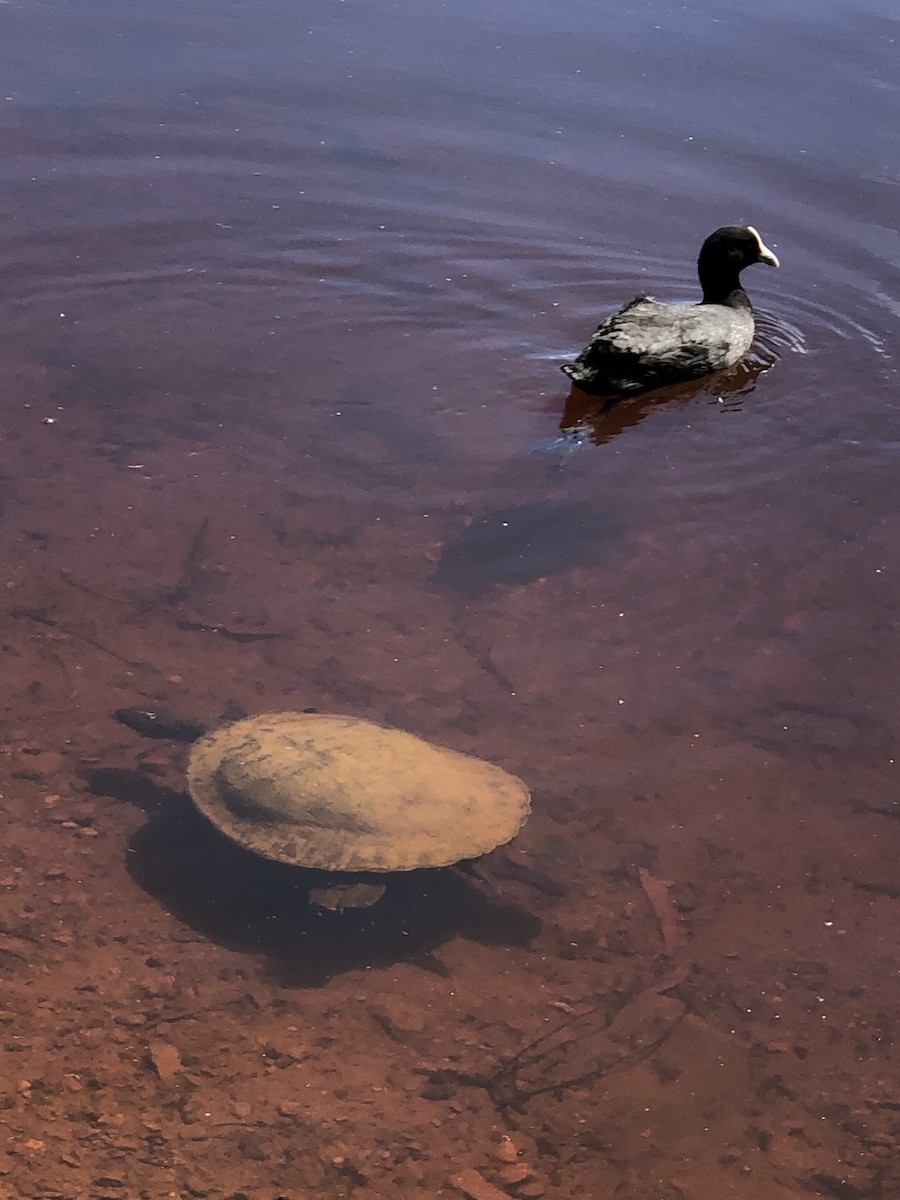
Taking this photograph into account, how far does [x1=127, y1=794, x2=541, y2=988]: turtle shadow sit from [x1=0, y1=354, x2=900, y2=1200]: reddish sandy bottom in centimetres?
1

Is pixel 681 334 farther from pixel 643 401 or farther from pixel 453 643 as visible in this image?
pixel 453 643

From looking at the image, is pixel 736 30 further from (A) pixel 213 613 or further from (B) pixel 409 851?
(B) pixel 409 851

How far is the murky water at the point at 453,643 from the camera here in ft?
12.9

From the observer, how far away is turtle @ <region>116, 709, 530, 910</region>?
4750 millimetres

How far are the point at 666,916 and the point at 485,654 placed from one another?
149 cm

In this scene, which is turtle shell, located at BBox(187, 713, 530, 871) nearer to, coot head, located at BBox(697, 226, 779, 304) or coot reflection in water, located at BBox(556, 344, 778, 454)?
coot reflection in water, located at BBox(556, 344, 778, 454)

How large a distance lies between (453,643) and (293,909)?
1438mm

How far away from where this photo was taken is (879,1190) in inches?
147

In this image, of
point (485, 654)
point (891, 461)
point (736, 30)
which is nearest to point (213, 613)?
point (485, 654)

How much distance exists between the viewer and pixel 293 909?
15.5ft

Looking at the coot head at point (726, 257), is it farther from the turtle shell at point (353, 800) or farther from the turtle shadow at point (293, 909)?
the turtle shadow at point (293, 909)

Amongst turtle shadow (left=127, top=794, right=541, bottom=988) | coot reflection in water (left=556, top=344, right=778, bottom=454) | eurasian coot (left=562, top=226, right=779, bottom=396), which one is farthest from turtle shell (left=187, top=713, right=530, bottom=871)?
eurasian coot (left=562, top=226, right=779, bottom=396)

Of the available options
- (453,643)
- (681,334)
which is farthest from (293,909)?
(681,334)

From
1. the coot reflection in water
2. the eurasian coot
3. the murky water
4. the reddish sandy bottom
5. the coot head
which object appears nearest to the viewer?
the reddish sandy bottom
